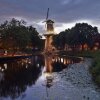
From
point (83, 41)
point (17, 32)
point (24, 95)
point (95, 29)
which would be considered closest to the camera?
point (24, 95)

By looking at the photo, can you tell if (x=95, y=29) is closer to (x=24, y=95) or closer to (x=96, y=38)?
(x=96, y=38)

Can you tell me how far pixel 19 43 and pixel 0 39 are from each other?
7.93 metres

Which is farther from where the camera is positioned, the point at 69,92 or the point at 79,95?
the point at 69,92

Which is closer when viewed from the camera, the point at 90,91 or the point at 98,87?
the point at 90,91

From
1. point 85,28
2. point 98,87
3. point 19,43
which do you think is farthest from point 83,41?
point 98,87

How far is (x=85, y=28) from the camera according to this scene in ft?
519

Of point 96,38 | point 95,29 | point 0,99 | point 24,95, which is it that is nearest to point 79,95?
point 24,95

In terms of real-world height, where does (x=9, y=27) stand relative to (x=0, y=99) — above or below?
above

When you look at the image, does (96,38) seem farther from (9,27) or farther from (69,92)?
(69,92)

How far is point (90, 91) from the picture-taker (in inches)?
1051

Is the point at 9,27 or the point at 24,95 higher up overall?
the point at 9,27

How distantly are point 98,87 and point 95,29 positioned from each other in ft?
462

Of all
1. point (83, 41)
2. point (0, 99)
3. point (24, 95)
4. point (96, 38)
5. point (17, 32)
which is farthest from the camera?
point (96, 38)

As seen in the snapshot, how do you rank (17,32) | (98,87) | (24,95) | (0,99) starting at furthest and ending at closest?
(17,32) → (98,87) → (24,95) → (0,99)
